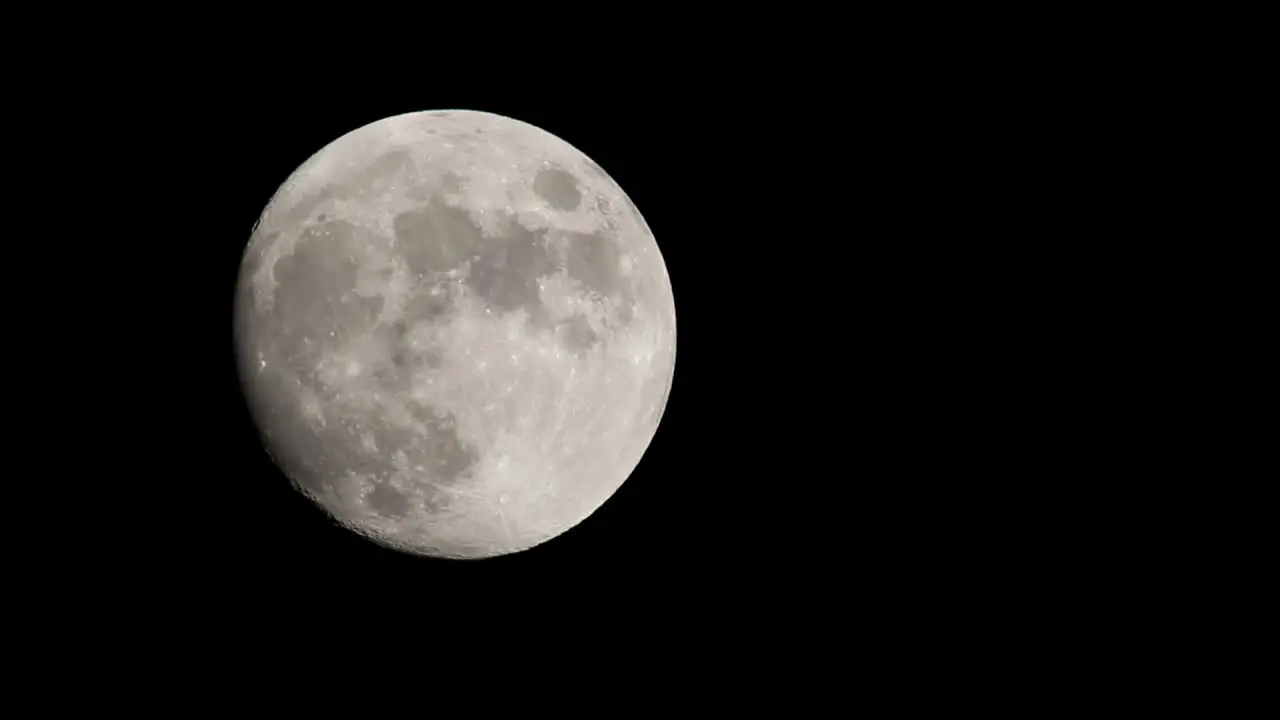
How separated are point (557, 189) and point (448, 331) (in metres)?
0.76

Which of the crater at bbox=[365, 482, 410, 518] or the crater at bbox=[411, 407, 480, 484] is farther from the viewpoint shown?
the crater at bbox=[365, 482, 410, 518]

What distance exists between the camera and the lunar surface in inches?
129

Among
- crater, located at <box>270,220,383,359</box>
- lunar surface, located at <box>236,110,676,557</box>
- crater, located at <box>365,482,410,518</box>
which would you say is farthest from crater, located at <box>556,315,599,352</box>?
crater, located at <box>365,482,410,518</box>

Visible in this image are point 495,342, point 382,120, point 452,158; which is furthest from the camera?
point 382,120

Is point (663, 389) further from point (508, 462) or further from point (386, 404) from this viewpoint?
point (386, 404)

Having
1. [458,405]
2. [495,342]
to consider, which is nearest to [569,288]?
[495,342]

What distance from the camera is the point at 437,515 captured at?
11.8ft

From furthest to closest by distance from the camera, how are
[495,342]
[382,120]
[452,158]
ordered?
[382,120] < [452,158] < [495,342]

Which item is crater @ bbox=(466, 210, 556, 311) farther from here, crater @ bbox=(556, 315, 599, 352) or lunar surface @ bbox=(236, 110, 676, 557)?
crater @ bbox=(556, 315, 599, 352)

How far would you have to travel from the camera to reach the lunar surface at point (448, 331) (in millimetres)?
3279

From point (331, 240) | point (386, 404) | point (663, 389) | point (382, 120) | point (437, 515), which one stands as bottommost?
point (437, 515)

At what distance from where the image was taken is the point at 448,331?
10.7ft

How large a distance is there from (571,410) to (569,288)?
474mm

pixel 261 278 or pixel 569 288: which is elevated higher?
pixel 261 278
